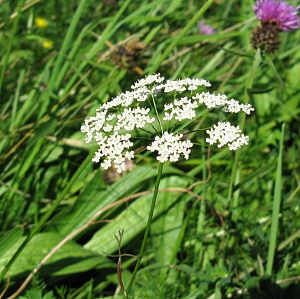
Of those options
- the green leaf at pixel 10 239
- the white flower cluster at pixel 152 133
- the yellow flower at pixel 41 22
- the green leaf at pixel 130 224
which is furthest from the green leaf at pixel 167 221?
the yellow flower at pixel 41 22

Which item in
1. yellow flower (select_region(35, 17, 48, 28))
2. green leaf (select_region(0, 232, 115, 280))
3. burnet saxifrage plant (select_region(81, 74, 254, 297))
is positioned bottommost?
green leaf (select_region(0, 232, 115, 280))

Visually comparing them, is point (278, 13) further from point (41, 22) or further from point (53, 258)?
point (41, 22)

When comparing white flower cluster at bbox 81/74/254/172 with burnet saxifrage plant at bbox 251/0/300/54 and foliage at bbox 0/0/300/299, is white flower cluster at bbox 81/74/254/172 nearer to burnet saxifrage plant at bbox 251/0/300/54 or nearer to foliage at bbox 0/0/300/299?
foliage at bbox 0/0/300/299

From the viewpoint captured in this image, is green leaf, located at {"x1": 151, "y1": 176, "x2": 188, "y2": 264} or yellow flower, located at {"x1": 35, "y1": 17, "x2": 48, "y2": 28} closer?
green leaf, located at {"x1": 151, "y1": 176, "x2": 188, "y2": 264}

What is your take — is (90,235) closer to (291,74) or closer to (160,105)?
(160,105)

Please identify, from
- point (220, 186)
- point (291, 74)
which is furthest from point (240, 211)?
point (291, 74)

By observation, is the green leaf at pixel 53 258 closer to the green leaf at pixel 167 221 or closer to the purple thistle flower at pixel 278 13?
the green leaf at pixel 167 221

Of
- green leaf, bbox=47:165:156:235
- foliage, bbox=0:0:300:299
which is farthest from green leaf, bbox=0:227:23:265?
green leaf, bbox=47:165:156:235
